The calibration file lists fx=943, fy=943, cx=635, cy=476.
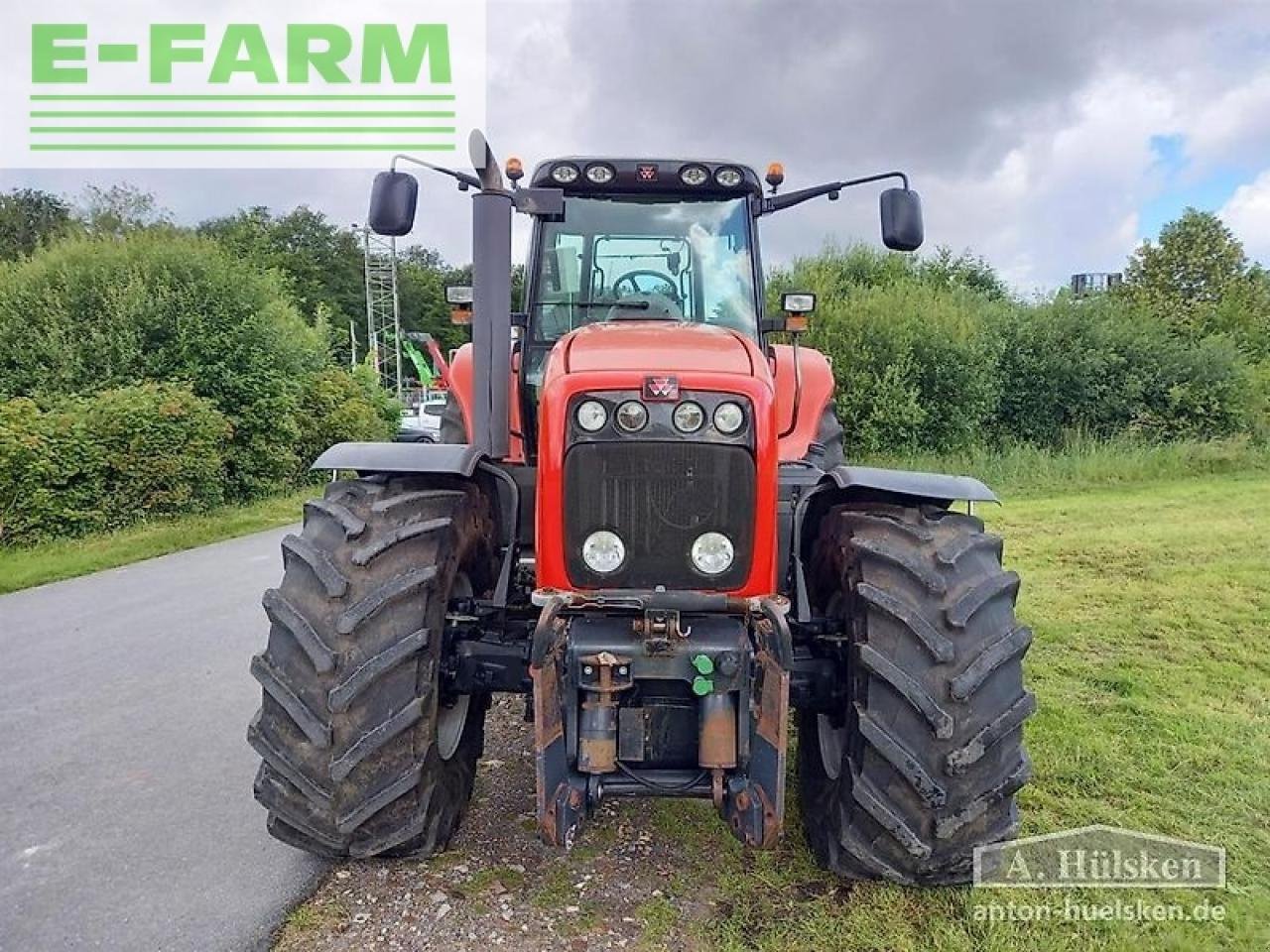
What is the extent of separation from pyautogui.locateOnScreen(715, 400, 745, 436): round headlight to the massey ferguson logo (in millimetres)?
144

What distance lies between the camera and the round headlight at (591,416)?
2.82 m

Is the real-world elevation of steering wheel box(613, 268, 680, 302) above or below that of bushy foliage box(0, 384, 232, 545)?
above

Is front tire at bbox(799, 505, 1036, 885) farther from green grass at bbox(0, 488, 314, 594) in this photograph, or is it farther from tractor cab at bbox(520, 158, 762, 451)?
green grass at bbox(0, 488, 314, 594)

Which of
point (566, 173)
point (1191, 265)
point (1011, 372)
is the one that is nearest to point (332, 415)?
point (1011, 372)

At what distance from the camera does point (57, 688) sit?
17.7ft

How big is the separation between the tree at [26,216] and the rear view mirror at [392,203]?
3641 cm

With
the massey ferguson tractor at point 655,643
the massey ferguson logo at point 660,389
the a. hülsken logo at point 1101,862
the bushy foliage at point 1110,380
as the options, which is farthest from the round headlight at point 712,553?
the bushy foliage at point 1110,380

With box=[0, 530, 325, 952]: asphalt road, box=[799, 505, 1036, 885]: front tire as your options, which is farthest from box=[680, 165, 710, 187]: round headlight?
box=[0, 530, 325, 952]: asphalt road

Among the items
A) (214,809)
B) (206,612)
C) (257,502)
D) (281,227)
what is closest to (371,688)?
(214,809)

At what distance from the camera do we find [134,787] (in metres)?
4.00

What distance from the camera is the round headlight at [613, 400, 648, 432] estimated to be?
2.79 m

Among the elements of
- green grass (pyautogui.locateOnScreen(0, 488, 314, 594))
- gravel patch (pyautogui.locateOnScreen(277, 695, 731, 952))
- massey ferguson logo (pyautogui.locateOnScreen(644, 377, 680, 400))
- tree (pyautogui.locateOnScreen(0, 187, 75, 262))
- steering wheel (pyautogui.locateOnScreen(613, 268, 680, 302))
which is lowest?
gravel patch (pyautogui.locateOnScreen(277, 695, 731, 952))

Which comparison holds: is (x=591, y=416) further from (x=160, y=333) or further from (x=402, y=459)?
(x=160, y=333)

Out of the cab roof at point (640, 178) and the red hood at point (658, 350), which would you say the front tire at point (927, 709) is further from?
the cab roof at point (640, 178)
